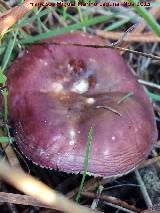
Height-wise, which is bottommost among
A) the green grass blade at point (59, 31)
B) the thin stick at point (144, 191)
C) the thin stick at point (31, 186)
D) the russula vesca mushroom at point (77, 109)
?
the thin stick at point (144, 191)

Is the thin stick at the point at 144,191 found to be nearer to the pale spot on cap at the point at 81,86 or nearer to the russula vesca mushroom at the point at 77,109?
the russula vesca mushroom at the point at 77,109

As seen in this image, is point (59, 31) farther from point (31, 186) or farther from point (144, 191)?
point (31, 186)

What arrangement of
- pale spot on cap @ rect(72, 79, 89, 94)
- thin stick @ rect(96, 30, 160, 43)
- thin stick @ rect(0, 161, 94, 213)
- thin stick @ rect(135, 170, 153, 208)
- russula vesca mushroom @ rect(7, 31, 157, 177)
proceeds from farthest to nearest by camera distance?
thin stick @ rect(96, 30, 160, 43) → pale spot on cap @ rect(72, 79, 89, 94) → thin stick @ rect(135, 170, 153, 208) → russula vesca mushroom @ rect(7, 31, 157, 177) → thin stick @ rect(0, 161, 94, 213)

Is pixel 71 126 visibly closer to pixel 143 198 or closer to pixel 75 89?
pixel 75 89

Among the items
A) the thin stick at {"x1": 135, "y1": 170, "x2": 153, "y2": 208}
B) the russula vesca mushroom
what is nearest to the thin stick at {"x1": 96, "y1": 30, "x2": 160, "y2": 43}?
the russula vesca mushroom

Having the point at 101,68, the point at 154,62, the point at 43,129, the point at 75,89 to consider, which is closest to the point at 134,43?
the point at 154,62

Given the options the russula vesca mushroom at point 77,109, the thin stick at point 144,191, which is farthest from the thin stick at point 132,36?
the thin stick at point 144,191

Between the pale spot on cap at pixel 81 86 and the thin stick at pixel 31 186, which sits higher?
the thin stick at pixel 31 186

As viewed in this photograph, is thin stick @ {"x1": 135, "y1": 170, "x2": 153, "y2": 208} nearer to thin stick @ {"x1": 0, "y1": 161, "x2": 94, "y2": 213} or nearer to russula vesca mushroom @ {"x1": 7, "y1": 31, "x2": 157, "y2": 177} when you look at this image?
russula vesca mushroom @ {"x1": 7, "y1": 31, "x2": 157, "y2": 177}
